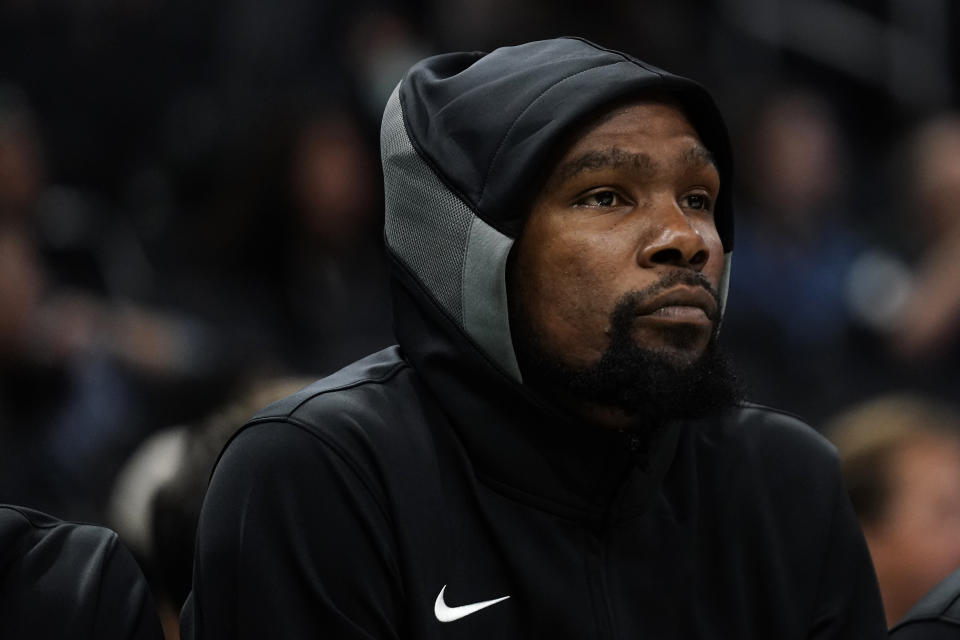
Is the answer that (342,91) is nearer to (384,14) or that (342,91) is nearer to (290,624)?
(384,14)

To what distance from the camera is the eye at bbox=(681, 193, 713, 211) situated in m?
2.27

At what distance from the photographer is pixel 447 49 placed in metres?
5.51

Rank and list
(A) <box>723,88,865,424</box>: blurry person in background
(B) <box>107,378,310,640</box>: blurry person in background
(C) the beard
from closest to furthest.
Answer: (C) the beard, (B) <box>107,378,310,640</box>: blurry person in background, (A) <box>723,88,865,424</box>: blurry person in background

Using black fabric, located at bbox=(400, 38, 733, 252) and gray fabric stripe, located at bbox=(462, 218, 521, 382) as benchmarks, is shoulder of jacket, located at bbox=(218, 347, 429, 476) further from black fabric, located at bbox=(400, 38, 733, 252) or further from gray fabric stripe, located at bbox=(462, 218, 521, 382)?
black fabric, located at bbox=(400, 38, 733, 252)

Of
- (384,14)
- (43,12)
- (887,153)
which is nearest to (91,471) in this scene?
(43,12)

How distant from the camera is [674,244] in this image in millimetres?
2148

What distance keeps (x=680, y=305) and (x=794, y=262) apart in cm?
339

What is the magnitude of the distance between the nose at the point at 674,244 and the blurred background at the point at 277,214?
168 centimetres

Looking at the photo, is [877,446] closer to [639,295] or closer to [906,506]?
[906,506]

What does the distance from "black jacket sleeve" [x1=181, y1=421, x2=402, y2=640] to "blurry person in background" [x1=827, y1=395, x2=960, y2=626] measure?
1.58 meters

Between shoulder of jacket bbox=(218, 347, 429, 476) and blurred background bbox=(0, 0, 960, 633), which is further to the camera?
blurred background bbox=(0, 0, 960, 633)

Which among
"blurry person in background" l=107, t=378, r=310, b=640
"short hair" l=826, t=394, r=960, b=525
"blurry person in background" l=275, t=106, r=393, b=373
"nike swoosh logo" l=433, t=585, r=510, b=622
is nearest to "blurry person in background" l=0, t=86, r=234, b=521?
"blurry person in background" l=275, t=106, r=393, b=373

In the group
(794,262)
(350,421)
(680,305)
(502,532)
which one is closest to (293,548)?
(350,421)

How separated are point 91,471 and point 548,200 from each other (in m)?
2.29
